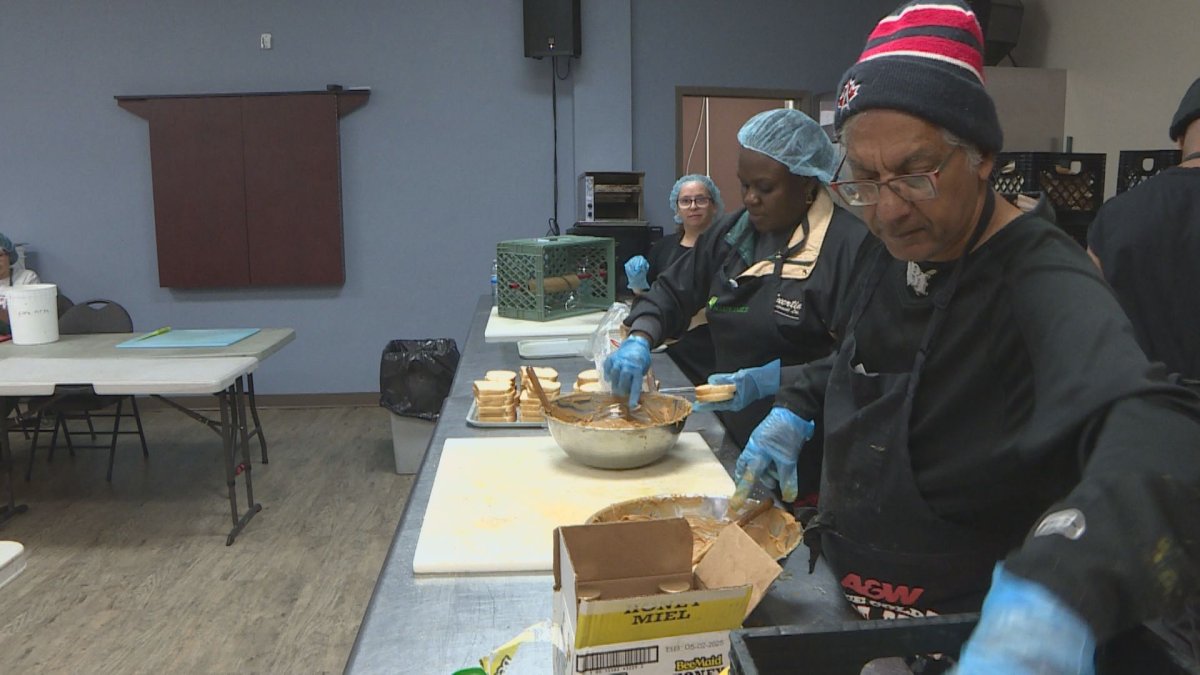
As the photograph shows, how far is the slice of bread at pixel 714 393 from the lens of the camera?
1.79 meters

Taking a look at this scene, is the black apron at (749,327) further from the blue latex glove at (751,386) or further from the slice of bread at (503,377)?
the slice of bread at (503,377)

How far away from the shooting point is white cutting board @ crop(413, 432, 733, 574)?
1.34 meters

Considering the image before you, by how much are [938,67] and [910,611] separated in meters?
0.67

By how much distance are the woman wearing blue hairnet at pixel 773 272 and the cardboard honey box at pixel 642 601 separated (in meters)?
0.86

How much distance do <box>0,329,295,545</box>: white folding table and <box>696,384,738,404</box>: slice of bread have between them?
2219 millimetres

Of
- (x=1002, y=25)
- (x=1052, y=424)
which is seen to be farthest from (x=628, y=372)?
(x=1002, y=25)

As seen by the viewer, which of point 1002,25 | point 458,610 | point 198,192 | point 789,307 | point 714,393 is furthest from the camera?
point 198,192

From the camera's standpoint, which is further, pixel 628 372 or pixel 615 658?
pixel 628 372

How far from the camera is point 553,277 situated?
3621 millimetres

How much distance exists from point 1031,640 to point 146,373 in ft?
11.2

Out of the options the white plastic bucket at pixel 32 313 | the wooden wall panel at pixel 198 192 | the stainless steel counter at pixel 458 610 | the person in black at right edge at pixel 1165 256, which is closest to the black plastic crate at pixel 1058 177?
the person in black at right edge at pixel 1165 256

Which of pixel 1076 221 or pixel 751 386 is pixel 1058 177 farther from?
pixel 751 386

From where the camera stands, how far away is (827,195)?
218cm

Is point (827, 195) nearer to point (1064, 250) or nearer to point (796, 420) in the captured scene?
point (796, 420)
